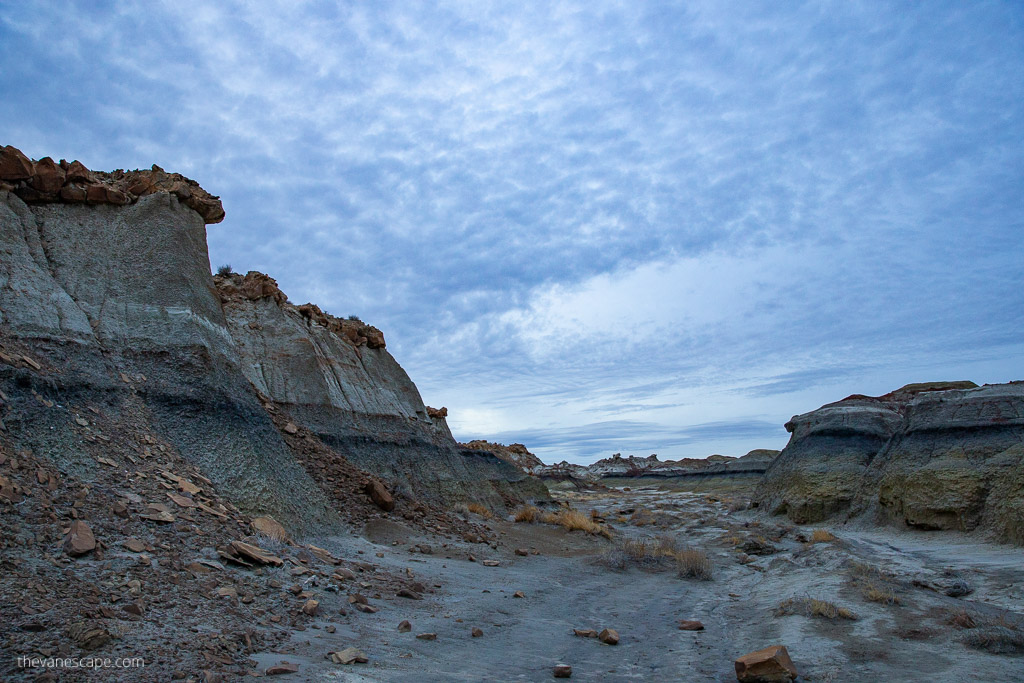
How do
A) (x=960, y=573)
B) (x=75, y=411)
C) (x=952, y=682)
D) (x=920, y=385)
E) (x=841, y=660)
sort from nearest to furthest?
(x=952, y=682), (x=841, y=660), (x=75, y=411), (x=960, y=573), (x=920, y=385)

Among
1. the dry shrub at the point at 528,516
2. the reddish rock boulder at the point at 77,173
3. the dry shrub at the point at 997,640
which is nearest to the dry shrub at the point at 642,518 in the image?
the dry shrub at the point at 528,516

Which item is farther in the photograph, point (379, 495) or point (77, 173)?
point (379, 495)

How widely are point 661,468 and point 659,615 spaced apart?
69.7 m

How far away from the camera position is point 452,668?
6883 mm

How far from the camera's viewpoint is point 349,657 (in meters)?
6.45

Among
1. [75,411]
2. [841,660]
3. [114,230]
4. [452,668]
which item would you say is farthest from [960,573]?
[114,230]

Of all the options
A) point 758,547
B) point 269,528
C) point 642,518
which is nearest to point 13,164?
point 269,528

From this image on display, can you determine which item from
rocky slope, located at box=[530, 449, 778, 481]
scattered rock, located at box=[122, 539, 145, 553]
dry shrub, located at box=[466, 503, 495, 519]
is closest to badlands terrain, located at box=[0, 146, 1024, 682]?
scattered rock, located at box=[122, 539, 145, 553]

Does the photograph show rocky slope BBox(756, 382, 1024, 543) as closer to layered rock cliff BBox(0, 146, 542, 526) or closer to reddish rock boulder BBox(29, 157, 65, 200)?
layered rock cliff BBox(0, 146, 542, 526)

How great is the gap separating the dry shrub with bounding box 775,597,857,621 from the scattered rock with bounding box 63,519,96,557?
10985 millimetres

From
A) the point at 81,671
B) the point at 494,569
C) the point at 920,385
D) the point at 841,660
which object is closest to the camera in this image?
the point at 81,671

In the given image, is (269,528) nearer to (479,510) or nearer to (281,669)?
(281,669)

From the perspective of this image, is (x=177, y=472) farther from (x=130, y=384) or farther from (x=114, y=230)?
(x=114, y=230)

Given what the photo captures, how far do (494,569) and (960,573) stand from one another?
10688 mm
